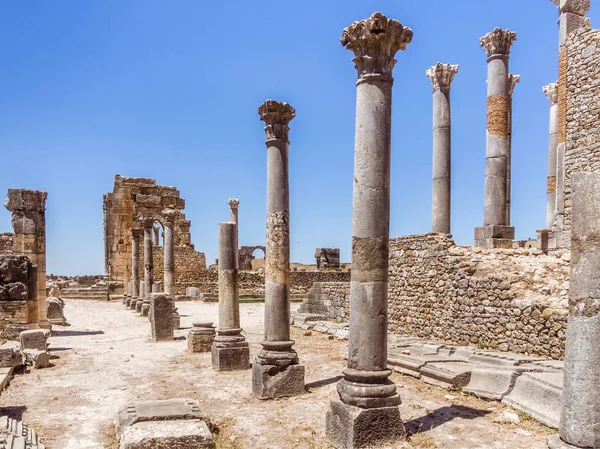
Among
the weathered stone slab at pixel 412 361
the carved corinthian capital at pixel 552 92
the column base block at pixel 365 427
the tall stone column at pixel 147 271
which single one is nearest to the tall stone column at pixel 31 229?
the tall stone column at pixel 147 271

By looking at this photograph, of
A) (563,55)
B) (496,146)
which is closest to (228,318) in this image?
(496,146)

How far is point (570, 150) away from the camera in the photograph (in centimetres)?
1480

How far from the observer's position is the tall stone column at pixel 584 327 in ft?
12.5

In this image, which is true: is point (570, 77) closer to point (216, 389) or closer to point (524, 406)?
point (524, 406)

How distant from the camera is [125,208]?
31.1 meters

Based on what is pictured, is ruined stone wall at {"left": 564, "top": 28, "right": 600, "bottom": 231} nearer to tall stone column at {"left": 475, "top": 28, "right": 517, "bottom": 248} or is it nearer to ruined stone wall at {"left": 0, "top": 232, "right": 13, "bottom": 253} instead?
tall stone column at {"left": 475, "top": 28, "right": 517, "bottom": 248}

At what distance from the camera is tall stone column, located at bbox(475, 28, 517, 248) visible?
13961 millimetres

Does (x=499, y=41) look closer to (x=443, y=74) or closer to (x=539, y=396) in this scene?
(x=443, y=74)

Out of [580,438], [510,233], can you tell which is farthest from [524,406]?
[510,233]

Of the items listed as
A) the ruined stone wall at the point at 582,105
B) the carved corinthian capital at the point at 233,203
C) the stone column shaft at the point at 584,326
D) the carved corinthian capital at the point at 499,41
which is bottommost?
the stone column shaft at the point at 584,326

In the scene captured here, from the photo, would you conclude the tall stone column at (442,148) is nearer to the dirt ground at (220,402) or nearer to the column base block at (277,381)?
the dirt ground at (220,402)

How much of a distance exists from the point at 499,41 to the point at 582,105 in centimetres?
308

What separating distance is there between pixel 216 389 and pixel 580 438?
5.79 meters

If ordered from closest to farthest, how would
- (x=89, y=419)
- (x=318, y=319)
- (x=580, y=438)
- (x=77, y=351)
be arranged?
1. (x=580, y=438)
2. (x=89, y=419)
3. (x=77, y=351)
4. (x=318, y=319)
